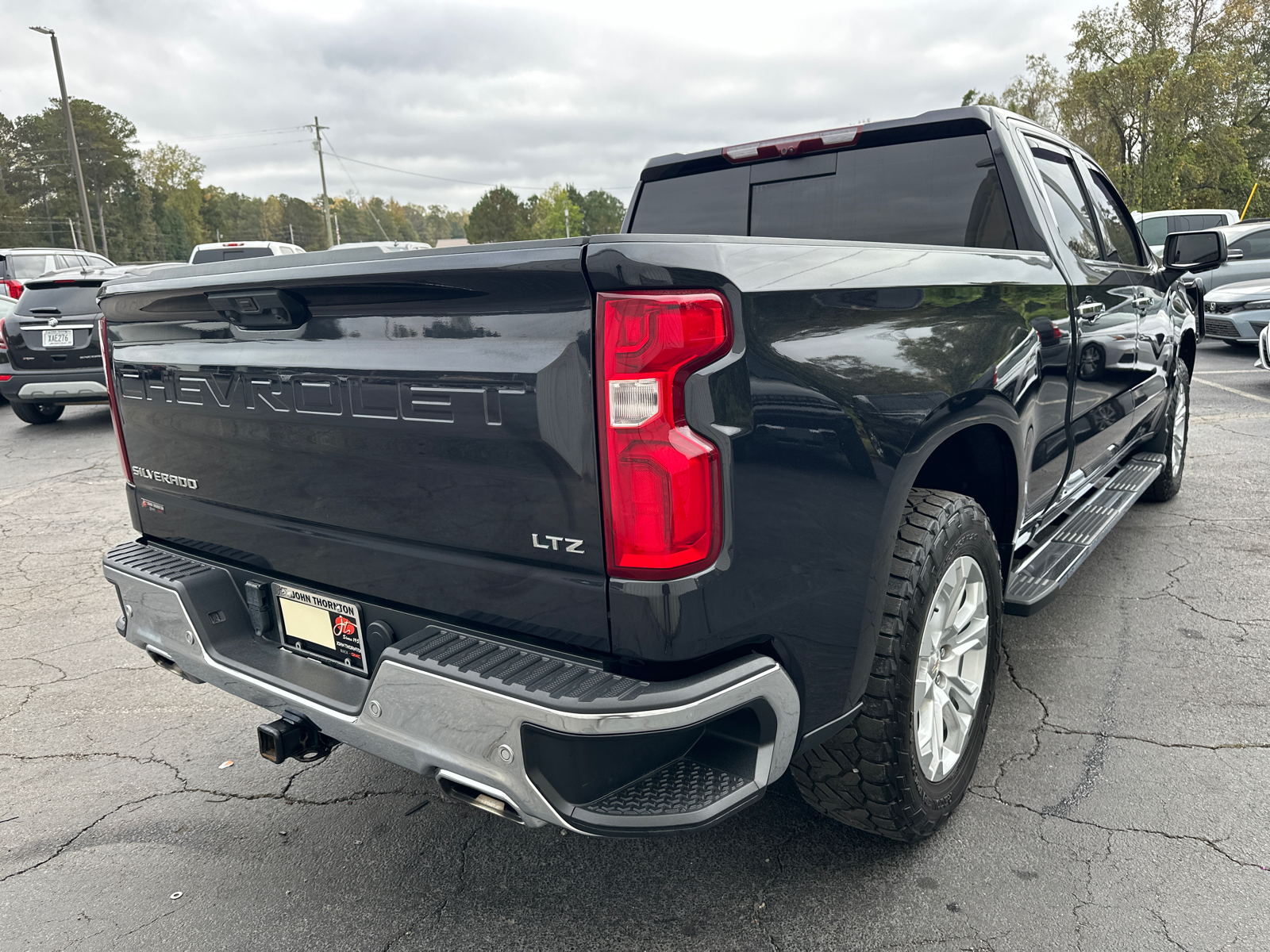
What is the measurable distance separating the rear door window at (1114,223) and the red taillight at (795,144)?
1304 mm

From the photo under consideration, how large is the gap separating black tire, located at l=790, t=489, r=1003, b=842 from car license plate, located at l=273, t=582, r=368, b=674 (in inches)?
43.8

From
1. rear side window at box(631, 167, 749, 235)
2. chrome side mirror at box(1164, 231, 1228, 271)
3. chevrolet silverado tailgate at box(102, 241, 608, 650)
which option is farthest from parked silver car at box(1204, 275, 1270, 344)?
chevrolet silverado tailgate at box(102, 241, 608, 650)

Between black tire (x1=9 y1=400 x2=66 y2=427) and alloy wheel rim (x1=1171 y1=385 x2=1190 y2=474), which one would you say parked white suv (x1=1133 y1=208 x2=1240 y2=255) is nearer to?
alloy wheel rim (x1=1171 y1=385 x2=1190 y2=474)

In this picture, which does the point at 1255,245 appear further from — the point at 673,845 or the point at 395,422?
the point at 395,422

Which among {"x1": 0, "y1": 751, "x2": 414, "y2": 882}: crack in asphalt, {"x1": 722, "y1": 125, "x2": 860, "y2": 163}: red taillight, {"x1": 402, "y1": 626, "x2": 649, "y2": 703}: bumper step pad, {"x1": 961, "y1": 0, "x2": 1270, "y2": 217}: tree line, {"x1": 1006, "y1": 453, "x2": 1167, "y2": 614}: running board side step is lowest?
{"x1": 0, "y1": 751, "x2": 414, "y2": 882}: crack in asphalt

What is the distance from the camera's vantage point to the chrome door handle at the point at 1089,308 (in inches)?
124

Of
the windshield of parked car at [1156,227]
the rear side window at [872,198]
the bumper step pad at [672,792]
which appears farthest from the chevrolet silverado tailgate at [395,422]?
the windshield of parked car at [1156,227]

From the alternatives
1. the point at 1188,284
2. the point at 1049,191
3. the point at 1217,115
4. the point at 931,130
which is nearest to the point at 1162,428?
the point at 1188,284

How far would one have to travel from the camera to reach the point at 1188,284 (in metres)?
6.07

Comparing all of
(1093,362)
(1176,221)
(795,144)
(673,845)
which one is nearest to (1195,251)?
(1093,362)

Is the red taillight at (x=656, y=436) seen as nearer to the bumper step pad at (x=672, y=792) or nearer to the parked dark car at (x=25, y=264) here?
the bumper step pad at (x=672, y=792)

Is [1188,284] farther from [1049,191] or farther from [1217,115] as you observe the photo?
[1217,115]

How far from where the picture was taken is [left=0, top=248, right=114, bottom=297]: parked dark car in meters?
12.8

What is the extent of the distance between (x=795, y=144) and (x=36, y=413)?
32.9ft
